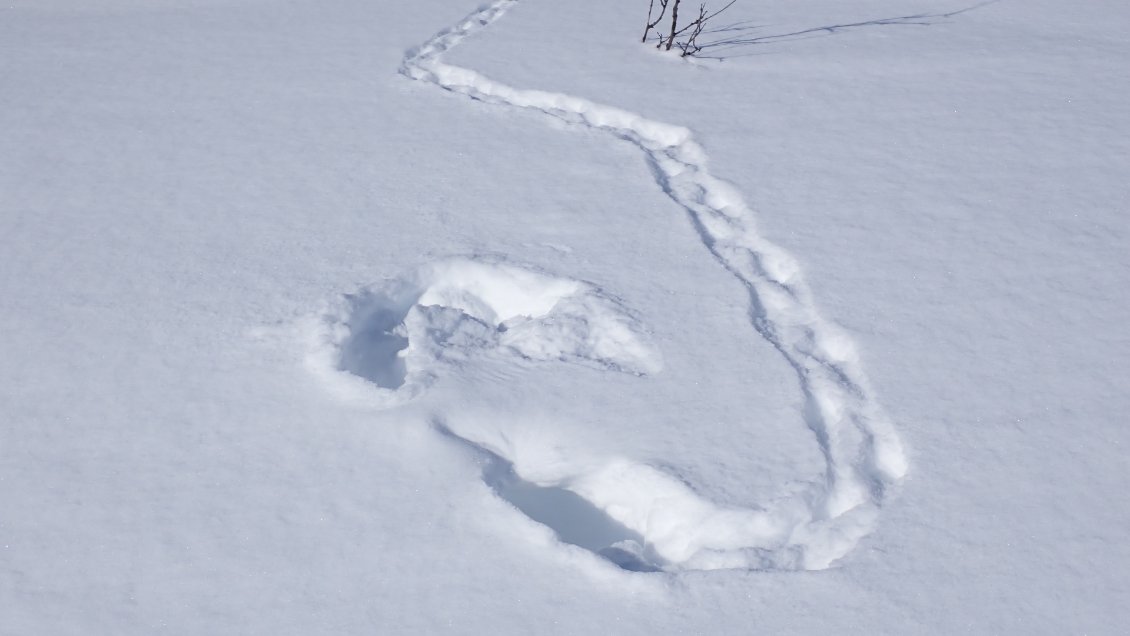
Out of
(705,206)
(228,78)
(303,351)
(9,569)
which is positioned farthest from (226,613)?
(228,78)

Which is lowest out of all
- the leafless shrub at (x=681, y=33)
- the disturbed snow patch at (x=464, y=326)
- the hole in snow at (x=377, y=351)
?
the hole in snow at (x=377, y=351)

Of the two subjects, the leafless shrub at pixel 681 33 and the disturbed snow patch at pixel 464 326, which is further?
the leafless shrub at pixel 681 33

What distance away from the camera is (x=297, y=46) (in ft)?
13.9

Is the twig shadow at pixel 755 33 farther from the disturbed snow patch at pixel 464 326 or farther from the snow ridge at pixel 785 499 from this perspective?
the disturbed snow patch at pixel 464 326

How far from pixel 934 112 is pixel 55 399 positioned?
3.20 metres

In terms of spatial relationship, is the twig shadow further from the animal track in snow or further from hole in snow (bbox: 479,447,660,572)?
hole in snow (bbox: 479,447,660,572)

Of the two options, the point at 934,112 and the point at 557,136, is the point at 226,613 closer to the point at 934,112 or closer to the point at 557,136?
the point at 557,136

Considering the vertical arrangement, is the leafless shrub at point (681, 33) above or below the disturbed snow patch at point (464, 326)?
above

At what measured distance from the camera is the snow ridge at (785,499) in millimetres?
1989

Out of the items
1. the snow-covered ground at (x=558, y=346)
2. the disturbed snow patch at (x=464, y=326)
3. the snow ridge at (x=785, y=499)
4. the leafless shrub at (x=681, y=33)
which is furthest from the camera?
the leafless shrub at (x=681, y=33)

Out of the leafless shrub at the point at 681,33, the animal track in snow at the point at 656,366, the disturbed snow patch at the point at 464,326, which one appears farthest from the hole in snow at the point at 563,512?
the leafless shrub at the point at 681,33

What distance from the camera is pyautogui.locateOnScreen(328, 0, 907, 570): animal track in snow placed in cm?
201

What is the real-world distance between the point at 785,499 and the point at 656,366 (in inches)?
19.8

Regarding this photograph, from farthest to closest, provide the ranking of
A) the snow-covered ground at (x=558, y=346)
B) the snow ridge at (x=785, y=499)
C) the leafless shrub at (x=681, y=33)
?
the leafless shrub at (x=681, y=33), the snow ridge at (x=785, y=499), the snow-covered ground at (x=558, y=346)
